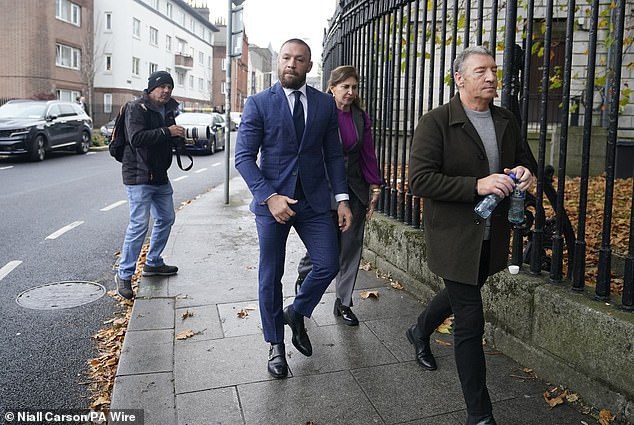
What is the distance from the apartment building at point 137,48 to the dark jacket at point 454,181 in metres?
45.5

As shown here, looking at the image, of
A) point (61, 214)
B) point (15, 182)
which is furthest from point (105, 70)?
point (61, 214)

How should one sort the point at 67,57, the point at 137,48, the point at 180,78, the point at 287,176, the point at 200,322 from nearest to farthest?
the point at 287,176 → the point at 200,322 → the point at 67,57 → the point at 137,48 → the point at 180,78

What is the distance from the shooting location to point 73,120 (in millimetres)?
22219

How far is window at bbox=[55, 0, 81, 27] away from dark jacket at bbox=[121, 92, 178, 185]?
39.1 meters

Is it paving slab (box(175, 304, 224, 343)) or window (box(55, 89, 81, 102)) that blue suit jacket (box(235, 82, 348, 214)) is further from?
window (box(55, 89, 81, 102))

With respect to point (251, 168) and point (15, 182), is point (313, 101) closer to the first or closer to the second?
point (251, 168)

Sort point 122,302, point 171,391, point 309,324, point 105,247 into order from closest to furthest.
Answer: point 171,391
point 309,324
point 122,302
point 105,247

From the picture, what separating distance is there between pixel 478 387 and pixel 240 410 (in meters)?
1.28

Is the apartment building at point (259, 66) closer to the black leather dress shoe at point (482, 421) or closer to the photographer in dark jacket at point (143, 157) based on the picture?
the photographer in dark jacket at point (143, 157)

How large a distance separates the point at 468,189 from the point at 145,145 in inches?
134

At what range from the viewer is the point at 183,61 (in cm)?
6028

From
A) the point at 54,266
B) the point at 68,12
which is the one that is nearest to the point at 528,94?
the point at 54,266

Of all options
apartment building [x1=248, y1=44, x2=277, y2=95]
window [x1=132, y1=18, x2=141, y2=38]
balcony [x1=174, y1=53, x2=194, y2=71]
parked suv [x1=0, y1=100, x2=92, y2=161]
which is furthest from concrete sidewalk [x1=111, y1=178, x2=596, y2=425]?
apartment building [x1=248, y1=44, x2=277, y2=95]

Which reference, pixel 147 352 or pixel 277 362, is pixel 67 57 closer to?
pixel 147 352
